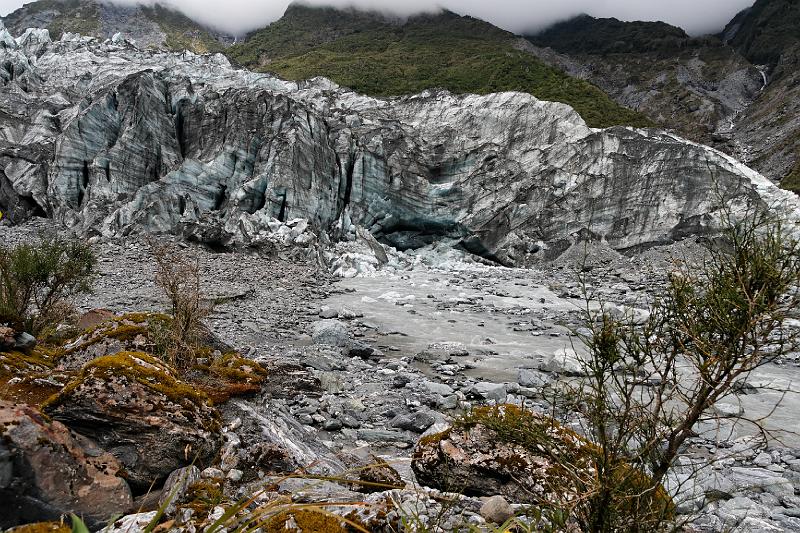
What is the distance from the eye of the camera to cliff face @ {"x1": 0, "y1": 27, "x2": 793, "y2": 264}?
35.2 meters

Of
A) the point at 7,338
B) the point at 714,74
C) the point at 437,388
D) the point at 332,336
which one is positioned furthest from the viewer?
the point at 714,74

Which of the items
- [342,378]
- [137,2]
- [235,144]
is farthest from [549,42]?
[342,378]

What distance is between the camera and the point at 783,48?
103m

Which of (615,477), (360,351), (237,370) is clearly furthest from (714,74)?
(615,477)

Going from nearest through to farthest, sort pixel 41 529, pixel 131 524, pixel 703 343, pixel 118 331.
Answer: pixel 703 343 < pixel 41 529 < pixel 131 524 < pixel 118 331

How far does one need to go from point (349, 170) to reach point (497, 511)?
4107 cm

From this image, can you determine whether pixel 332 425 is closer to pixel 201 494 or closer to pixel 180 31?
pixel 201 494

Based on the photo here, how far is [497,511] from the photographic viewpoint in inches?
136

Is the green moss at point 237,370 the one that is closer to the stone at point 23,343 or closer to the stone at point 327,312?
the stone at point 23,343

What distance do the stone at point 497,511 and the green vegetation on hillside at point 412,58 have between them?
5629 centimetres

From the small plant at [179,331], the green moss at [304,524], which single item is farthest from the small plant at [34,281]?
the green moss at [304,524]

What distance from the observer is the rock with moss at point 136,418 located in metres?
3.88

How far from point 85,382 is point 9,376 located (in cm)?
122

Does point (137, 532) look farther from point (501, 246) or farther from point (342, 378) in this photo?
point (501, 246)
